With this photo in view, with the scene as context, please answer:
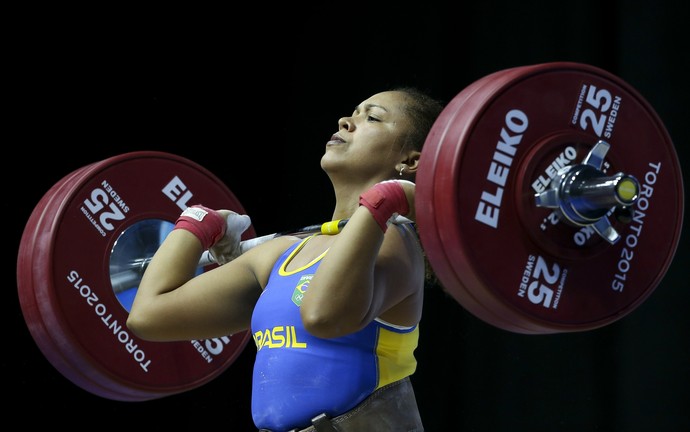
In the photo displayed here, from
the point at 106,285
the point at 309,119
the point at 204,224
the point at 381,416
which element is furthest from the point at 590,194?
the point at 309,119

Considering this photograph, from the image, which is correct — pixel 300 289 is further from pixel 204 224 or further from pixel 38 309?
pixel 38 309

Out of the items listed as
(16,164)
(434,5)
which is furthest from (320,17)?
(16,164)

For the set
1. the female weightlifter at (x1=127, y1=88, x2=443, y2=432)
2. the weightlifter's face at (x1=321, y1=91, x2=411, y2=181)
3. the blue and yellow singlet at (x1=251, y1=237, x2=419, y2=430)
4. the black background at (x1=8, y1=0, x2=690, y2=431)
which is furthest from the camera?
the black background at (x1=8, y1=0, x2=690, y2=431)

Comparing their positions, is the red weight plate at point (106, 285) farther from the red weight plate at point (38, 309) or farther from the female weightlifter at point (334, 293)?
the female weightlifter at point (334, 293)

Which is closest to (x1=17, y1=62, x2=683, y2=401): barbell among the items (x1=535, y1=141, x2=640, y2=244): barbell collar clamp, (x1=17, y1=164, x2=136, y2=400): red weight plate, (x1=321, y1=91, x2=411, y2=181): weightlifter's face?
(x1=535, y1=141, x2=640, y2=244): barbell collar clamp

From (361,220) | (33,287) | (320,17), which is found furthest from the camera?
(320,17)

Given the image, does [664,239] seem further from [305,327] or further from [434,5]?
[434,5]

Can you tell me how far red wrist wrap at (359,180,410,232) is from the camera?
6.27 feet

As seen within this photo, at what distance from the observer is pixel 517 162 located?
182 cm

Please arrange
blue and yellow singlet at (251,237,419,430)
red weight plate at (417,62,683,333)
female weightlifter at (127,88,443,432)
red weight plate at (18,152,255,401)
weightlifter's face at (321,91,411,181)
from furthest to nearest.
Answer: red weight plate at (18,152,255,401) → weightlifter's face at (321,91,411,181) → blue and yellow singlet at (251,237,419,430) → female weightlifter at (127,88,443,432) → red weight plate at (417,62,683,333)

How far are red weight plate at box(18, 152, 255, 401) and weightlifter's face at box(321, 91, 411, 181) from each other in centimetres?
55

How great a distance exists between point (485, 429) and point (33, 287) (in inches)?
55.8

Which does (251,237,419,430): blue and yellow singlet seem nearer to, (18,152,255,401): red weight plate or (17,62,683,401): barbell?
(17,62,683,401): barbell

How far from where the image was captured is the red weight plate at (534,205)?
1.76 m
